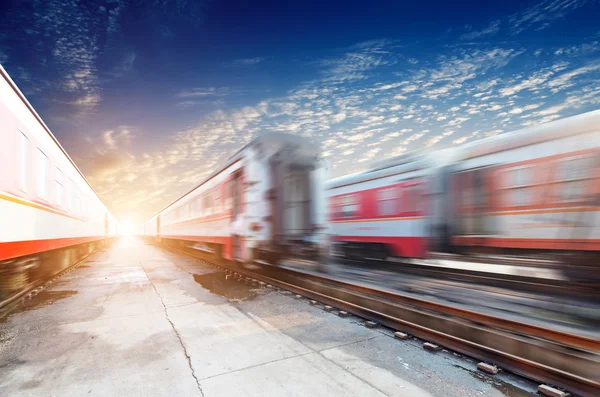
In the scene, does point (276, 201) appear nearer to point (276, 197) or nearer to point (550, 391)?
point (276, 197)

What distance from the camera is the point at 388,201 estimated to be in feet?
36.9

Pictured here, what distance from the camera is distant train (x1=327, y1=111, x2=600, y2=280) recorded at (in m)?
7.04

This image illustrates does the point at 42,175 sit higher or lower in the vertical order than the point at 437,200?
higher

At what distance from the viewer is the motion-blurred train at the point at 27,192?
523cm

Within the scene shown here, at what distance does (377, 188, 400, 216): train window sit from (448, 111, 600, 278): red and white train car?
5.73ft

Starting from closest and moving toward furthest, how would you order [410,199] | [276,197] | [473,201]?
[276,197], [473,201], [410,199]

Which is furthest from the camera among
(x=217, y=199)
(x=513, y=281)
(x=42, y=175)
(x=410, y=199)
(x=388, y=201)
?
(x=217, y=199)

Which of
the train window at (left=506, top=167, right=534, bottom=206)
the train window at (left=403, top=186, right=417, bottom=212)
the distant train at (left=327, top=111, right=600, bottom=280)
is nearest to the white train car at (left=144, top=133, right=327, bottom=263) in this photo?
the train window at (left=403, top=186, right=417, bottom=212)

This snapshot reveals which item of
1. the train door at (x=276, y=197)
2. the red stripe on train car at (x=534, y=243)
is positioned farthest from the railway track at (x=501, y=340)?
the red stripe on train car at (x=534, y=243)

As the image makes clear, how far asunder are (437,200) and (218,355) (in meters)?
7.97

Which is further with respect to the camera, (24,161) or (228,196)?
(228,196)

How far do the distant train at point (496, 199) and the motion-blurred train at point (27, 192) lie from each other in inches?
359

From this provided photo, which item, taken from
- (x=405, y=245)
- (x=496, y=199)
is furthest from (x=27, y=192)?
(x=496, y=199)

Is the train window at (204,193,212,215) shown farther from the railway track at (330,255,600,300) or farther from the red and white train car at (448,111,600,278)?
the red and white train car at (448,111,600,278)
